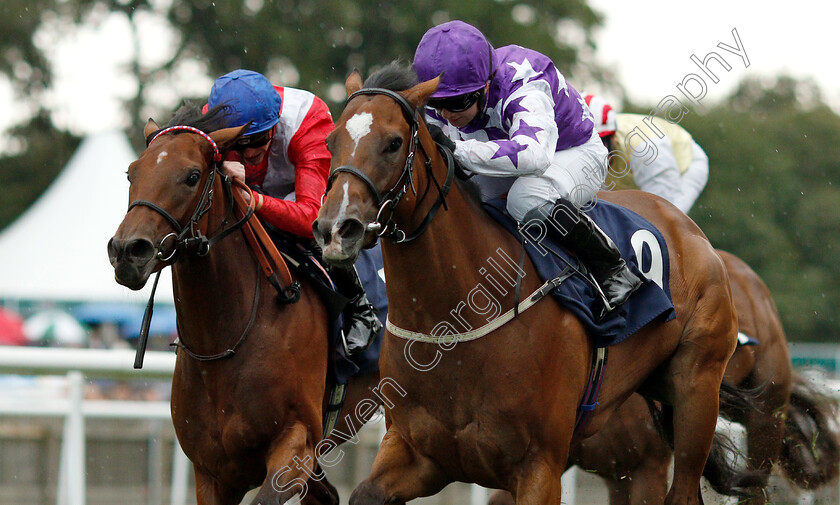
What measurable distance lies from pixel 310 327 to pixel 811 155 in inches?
1245

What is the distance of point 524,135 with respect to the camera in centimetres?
333

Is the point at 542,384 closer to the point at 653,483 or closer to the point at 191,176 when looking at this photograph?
the point at 191,176

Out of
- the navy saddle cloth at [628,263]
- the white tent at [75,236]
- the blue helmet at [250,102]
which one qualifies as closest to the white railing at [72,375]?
the blue helmet at [250,102]

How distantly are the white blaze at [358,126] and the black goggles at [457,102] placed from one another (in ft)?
1.57

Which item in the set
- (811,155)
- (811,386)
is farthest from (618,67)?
(811,386)

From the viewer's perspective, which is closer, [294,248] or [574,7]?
[294,248]

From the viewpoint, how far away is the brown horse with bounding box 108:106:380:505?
3.63 metres

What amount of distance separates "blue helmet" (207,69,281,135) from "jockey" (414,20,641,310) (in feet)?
2.23

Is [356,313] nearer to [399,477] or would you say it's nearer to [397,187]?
[399,477]

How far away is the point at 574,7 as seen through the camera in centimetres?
2550

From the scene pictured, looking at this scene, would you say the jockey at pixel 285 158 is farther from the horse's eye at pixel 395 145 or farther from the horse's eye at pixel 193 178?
the horse's eye at pixel 395 145

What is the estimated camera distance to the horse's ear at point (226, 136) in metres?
3.76

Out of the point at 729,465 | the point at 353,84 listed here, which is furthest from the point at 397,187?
the point at 729,465

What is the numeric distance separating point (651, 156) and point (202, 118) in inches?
117
